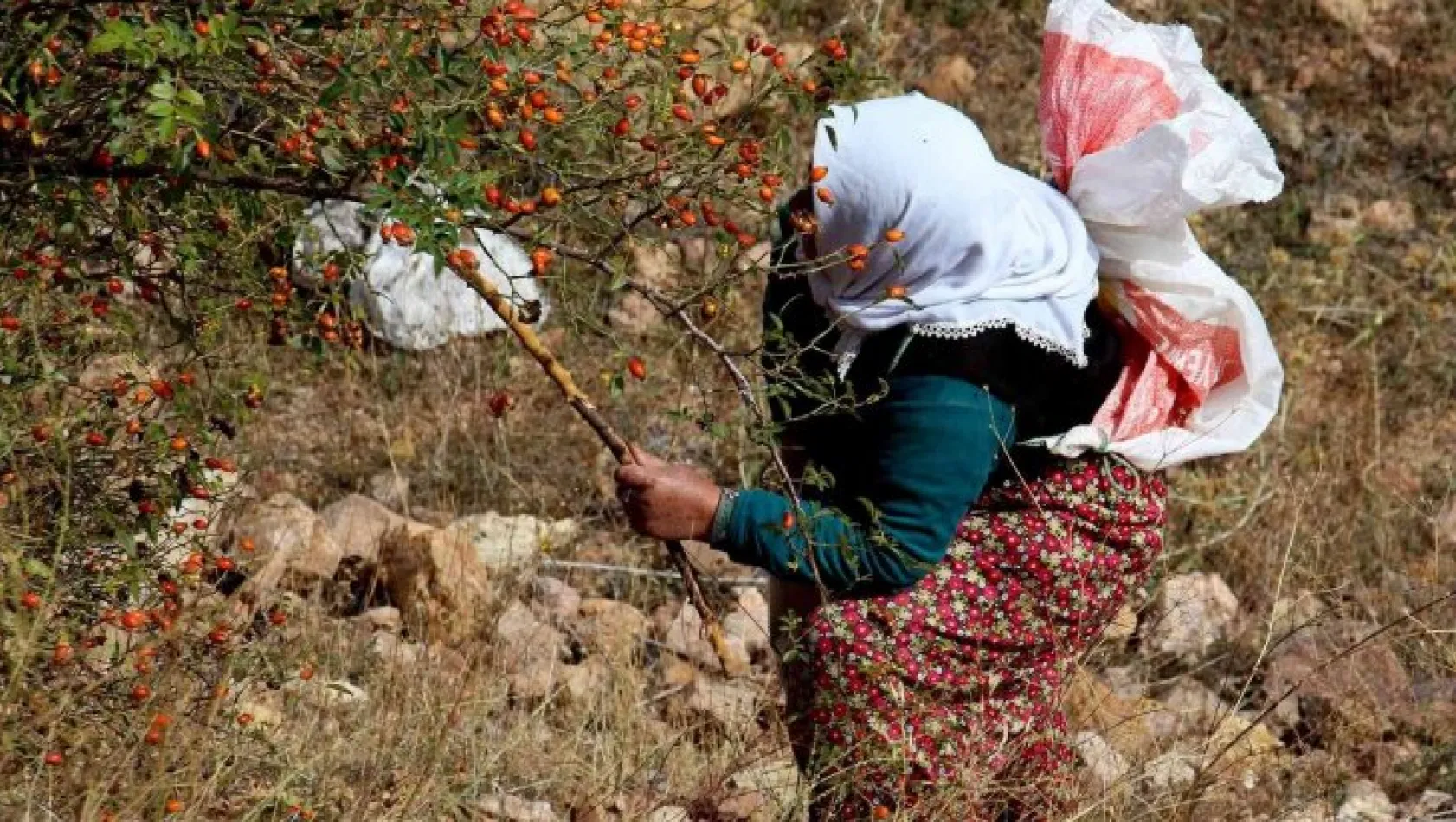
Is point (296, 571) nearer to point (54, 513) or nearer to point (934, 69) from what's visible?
point (54, 513)

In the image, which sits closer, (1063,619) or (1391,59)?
(1063,619)

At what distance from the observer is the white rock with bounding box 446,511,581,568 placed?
15.0 ft

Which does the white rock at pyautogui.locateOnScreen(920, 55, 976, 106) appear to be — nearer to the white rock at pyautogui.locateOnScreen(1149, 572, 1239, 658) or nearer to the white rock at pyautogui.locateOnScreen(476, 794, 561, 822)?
the white rock at pyautogui.locateOnScreen(1149, 572, 1239, 658)

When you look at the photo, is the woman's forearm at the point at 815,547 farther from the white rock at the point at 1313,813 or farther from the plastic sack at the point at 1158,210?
the white rock at the point at 1313,813

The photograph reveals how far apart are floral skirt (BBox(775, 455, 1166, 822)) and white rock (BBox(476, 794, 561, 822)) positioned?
44 centimetres

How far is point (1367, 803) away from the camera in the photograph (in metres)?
3.95

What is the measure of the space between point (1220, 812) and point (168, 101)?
7.47 feet

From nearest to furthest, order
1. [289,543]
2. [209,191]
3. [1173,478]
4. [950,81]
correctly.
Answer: [209,191], [289,543], [1173,478], [950,81]

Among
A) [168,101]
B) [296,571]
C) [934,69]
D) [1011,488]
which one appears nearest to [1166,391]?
[1011,488]

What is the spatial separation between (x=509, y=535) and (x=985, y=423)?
6.33 ft

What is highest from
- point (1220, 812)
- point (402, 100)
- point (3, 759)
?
point (402, 100)

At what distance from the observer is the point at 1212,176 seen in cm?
323

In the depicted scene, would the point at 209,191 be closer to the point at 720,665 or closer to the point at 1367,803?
the point at 720,665

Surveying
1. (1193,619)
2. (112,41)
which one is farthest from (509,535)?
(112,41)
